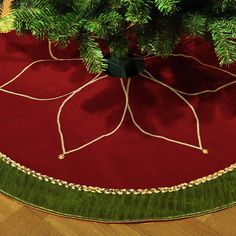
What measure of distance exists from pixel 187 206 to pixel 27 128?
468 millimetres

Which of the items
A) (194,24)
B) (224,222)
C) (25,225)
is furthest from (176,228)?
(194,24)

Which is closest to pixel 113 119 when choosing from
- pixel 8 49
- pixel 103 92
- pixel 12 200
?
pixel 103 92

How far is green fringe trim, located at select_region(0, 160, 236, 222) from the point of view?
2.89 feet

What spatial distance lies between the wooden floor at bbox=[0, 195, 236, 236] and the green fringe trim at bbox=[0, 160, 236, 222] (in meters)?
0.01

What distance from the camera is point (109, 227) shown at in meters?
0.87

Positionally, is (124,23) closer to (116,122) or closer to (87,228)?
(116,122)

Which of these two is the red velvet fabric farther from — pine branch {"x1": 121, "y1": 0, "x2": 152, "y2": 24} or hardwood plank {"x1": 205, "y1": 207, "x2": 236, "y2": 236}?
pine branch {"x1": 121, "y1": 0, "x2": 152, "y2": 24}

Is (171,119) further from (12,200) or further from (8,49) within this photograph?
(8,49)

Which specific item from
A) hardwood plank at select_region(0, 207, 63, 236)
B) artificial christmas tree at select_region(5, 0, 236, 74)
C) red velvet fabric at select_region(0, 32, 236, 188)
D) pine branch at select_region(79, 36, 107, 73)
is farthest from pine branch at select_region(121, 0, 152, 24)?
hardwood plank at select_region(0, 207, 63, 236)

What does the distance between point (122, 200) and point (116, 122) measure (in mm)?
257

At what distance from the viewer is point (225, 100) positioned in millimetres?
1160

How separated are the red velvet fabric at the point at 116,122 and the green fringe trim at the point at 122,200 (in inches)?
1.5

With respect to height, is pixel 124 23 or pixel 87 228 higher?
pixel 124 23

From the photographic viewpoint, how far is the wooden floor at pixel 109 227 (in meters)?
0.86
